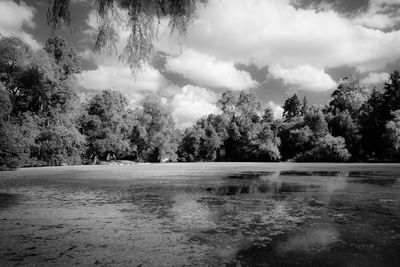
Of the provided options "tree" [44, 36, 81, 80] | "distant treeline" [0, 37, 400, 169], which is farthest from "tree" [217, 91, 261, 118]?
"tree" [44, 36, 81, 80]

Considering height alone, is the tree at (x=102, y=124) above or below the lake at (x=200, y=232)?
above

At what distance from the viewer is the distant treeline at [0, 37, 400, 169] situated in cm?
3662

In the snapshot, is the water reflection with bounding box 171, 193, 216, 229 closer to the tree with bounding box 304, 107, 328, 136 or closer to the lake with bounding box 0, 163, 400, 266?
the lake with bounding box 0, 163, 400, 266

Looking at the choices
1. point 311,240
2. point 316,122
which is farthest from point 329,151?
point 311,240

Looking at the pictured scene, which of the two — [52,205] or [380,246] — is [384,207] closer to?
[380,246]

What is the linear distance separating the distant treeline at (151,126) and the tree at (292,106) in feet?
0.94

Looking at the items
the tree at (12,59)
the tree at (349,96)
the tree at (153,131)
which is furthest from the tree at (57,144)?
the tree at (349,96)

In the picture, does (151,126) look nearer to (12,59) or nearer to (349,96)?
(12,59)

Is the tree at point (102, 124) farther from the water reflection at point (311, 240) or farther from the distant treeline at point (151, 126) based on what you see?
the water reflection at point (311, 240)

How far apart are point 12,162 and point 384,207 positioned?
27671mm

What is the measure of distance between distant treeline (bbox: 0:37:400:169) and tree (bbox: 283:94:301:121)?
29cm

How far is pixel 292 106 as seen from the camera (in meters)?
105

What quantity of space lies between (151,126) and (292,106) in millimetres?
52968

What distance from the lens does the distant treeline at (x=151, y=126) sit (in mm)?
36625
